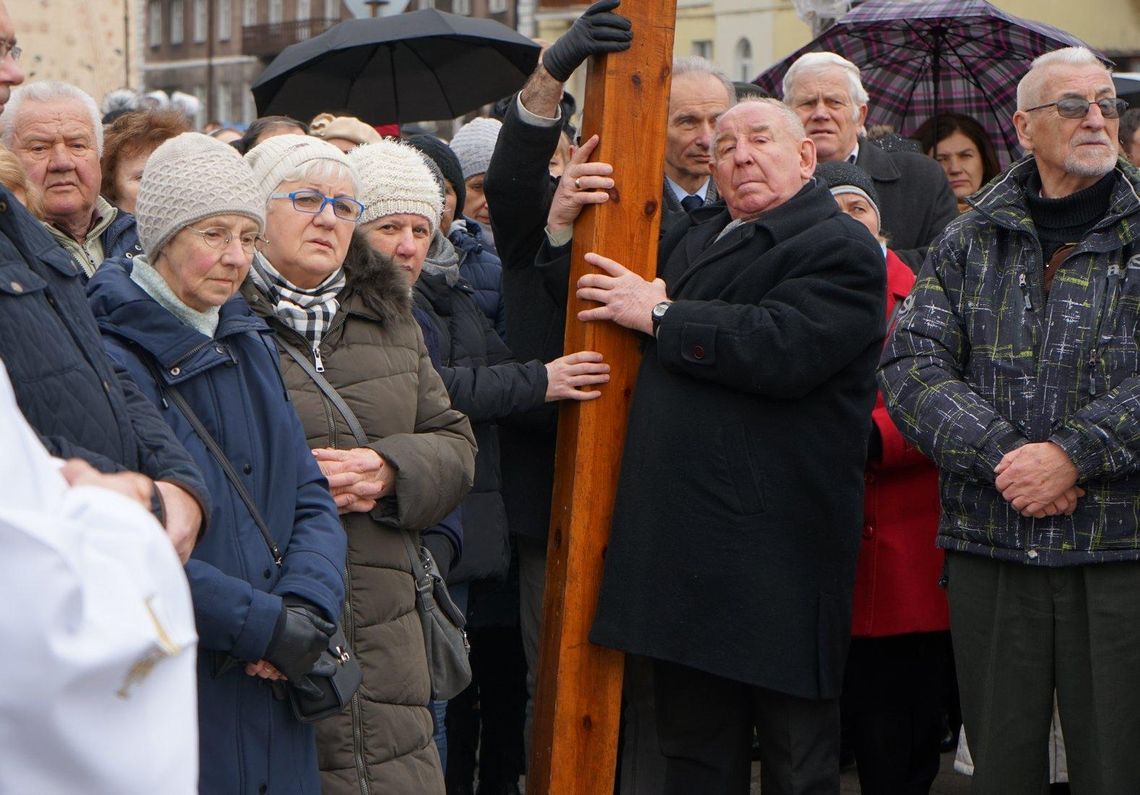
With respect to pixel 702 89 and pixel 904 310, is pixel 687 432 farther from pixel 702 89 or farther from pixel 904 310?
pixel 702 89

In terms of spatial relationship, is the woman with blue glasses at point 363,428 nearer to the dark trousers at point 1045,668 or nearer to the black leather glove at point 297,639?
the black leather glove at point 297,639

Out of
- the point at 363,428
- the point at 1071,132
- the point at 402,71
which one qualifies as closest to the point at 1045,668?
the point at 1071,132

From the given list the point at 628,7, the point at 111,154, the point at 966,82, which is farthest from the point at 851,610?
the point at 966,82

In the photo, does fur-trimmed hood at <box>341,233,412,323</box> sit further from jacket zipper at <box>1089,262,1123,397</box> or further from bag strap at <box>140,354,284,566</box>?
jacket zipper at <box>1089,262,1123,397</box>

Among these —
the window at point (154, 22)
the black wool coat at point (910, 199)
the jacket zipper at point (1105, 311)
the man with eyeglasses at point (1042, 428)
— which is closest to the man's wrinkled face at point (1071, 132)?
the man with eyeglasses at point (1042, 428)

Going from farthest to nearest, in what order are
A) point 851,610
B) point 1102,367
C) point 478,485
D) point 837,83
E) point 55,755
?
point 837,83 → point 478,485 → point 851,610 → point 1102,367 → point 55,755

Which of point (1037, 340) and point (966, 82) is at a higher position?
point (966, 82)

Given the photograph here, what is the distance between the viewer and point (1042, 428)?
13.5 feet

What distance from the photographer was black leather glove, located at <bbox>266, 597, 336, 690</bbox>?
2963mm

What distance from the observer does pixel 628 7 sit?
4312 mm

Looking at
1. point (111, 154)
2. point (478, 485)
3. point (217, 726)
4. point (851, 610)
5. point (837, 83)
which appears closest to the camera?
point (217, 726)

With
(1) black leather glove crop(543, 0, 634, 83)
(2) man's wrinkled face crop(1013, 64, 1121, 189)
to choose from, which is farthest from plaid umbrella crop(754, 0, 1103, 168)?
(1) black leather glove crop(543, 0, 634, 83)

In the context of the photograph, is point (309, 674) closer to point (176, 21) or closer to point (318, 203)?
point (318, 203)

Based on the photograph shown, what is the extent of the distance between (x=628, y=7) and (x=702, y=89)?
1288 mm
